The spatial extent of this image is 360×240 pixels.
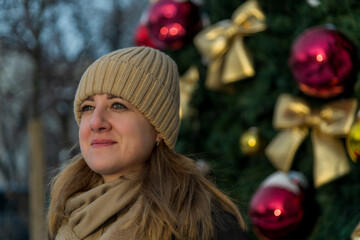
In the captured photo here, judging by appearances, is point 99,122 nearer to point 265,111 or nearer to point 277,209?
point 277,209

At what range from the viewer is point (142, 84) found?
204cm

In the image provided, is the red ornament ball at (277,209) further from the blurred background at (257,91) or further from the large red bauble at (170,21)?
the large red bauble at (170,21)

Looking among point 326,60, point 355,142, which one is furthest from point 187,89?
point 355,142

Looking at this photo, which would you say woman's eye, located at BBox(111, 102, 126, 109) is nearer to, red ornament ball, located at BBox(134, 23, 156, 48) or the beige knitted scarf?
the beige knitted scarf

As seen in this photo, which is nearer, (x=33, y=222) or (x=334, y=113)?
(x=334, y=113)

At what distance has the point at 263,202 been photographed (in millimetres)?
3014

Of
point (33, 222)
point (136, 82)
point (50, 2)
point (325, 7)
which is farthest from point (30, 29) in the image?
point (136, 82)

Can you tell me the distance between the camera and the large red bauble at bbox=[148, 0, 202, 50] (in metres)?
3.82

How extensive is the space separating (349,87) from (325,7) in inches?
15.6

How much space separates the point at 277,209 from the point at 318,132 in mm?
430

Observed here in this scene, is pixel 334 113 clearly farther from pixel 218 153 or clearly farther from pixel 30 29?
pixel 30 29

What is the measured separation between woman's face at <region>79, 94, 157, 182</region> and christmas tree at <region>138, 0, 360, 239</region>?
0.94m

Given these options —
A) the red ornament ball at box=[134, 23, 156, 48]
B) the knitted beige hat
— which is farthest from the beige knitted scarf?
the red ornament ball at box=[134, 23, 156, 48]

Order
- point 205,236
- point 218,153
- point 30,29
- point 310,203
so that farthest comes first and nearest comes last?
point 30,29, point 218,153, point 310,203, point 205,236
